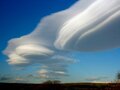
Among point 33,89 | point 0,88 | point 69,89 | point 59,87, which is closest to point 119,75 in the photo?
point 69,89

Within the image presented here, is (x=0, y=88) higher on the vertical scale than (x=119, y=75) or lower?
lower

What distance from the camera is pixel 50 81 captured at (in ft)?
262

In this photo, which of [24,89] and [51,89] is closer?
[51,89]

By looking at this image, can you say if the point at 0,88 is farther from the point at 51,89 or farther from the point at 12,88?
the point at 51,89

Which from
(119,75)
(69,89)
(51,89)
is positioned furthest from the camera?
(119,75)

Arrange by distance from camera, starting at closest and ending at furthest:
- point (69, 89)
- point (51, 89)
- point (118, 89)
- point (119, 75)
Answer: point (118, 89) < point (51, 89) < point (69, 89) < point (119, 75)

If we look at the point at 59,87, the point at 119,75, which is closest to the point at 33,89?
the point at 59,87

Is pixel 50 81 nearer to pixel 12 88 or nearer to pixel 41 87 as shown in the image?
pixel 41 87

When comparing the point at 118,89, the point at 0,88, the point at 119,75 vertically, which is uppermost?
the point at 119,75

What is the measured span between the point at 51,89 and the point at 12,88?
16428 millimetres

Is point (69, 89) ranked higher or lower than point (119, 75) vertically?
lower

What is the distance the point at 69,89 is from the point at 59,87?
13.7m

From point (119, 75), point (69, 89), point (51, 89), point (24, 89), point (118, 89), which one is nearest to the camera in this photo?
point (118, 89)

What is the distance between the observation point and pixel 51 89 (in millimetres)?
76688
